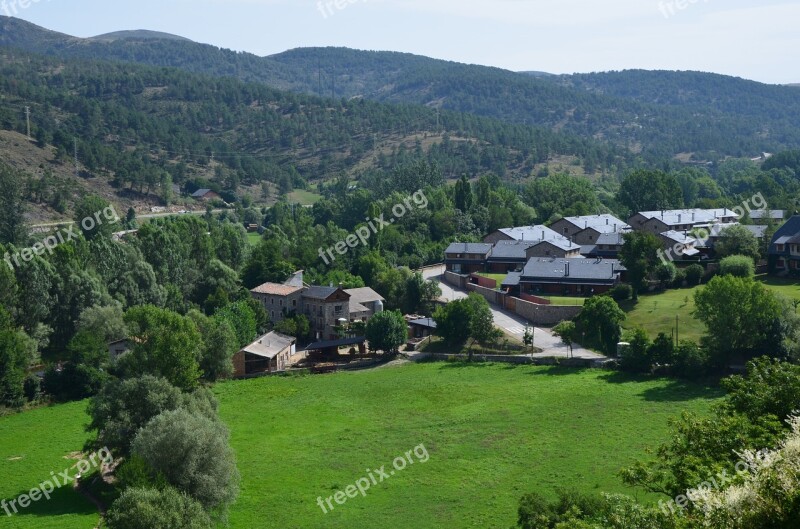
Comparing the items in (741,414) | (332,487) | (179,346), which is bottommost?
(332,487)

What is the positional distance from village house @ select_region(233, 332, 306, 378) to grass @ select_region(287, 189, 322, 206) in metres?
77.4

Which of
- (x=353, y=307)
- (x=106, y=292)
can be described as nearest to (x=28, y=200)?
(x=106, y=292)

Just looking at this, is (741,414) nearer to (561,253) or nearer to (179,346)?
(179,346)

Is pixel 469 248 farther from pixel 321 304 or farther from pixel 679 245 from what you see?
pixel 321 304

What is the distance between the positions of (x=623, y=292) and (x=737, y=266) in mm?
8533

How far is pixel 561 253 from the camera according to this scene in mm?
69188

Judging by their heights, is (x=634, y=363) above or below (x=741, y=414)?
below

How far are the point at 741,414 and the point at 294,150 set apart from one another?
144990mm

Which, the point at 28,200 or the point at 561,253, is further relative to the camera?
the point at 28,200

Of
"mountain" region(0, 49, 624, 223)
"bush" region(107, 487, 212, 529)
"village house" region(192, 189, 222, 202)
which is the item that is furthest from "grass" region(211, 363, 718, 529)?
"village house" region(192, 189, 222, 202)

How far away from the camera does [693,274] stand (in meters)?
60.3

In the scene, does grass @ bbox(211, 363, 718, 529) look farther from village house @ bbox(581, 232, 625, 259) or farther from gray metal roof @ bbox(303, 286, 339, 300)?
village house @ bbox(581, 232, 625, 259)

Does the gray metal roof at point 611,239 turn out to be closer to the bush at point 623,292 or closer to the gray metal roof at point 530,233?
the gray metal roof at point 530,233

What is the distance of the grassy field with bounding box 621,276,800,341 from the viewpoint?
5038cm
